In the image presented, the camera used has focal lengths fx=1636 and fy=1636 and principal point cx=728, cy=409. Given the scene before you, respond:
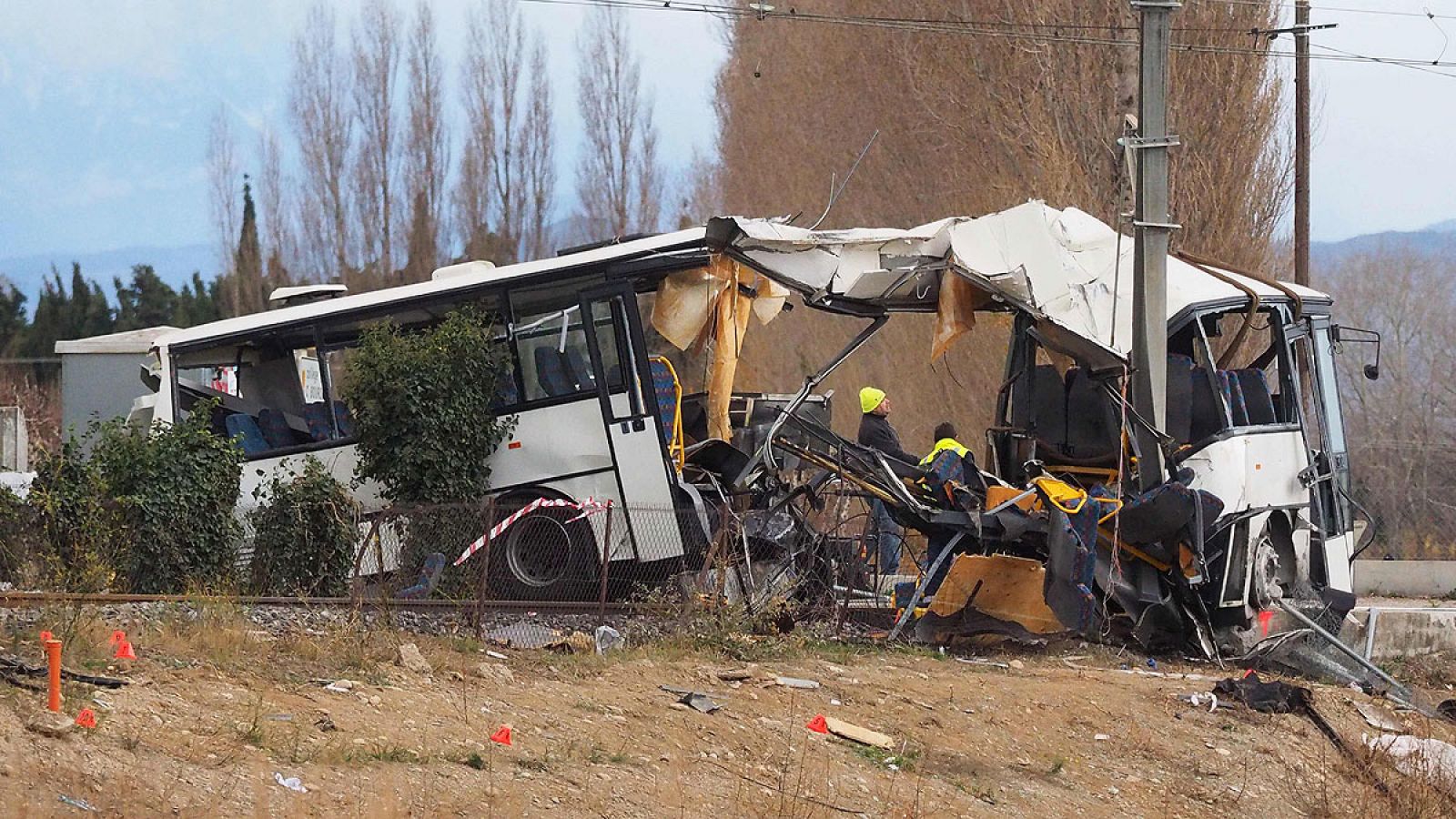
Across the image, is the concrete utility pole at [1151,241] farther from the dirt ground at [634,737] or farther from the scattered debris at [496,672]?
the scattered debris at [496,672]

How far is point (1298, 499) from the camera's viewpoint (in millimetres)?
13000

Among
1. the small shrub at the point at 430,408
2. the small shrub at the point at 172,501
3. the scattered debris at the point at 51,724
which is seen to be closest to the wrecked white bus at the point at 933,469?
the small shrub at the point at 430,408

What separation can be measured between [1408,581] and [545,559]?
13.0 m

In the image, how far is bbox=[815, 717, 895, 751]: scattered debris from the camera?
8703 millimetres

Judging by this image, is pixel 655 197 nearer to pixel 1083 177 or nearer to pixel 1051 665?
pixel 1083 177

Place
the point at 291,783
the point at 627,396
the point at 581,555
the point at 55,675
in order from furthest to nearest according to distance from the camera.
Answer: the point at 627,396
the point at 581,555
the point at 55,675
the point at 291,783

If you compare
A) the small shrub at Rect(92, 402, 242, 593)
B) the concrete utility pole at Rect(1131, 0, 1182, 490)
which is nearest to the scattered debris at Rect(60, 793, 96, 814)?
the small shrub at Rect(92, 402, 242, 593)

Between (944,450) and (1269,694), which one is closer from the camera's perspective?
(1269,694)

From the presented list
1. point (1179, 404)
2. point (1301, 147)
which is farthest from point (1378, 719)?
point (1301, 147)

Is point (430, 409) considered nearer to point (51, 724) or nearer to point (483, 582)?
point (483, 582)

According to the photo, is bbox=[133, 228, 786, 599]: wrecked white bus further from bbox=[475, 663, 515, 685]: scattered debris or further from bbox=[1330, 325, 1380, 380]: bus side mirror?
bbox=[1330, 325, 1380, 380]: bus side mirror

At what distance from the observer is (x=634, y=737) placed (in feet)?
27.1

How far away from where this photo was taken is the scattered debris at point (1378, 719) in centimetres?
1048

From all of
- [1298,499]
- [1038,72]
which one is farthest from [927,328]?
[1298,499]
